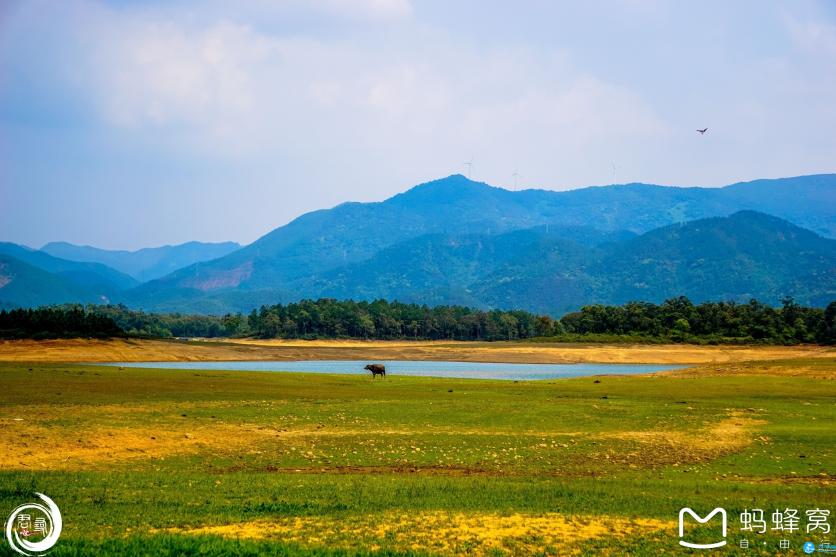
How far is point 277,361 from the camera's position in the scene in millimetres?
103375

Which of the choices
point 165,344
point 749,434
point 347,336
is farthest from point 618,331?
point 749,434

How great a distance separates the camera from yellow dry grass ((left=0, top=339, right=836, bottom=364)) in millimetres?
83875

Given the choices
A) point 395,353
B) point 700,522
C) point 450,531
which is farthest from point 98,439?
point 395,353

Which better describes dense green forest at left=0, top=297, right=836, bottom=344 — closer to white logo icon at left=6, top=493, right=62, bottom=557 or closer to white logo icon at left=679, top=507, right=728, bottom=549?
white logo icon at left=6, top=493, right=62, bottom=557

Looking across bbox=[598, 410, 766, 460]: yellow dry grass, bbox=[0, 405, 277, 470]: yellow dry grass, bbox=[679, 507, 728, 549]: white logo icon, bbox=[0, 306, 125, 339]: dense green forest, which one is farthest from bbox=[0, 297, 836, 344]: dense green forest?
bbox=[679, 507, 728, 549]: white logo icon

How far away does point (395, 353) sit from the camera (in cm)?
12406

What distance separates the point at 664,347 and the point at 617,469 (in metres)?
108

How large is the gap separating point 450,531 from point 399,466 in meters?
9.24

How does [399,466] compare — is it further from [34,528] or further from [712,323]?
[712,323]

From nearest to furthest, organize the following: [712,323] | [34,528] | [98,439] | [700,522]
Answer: [34,528] → [700,522] → [98,439] → [712,323]

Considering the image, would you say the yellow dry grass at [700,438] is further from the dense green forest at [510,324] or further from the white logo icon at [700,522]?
the dense green forest at [510,324]

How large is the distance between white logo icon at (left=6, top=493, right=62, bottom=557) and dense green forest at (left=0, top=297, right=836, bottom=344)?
79439 mm

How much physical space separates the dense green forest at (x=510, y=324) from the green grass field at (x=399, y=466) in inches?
2153

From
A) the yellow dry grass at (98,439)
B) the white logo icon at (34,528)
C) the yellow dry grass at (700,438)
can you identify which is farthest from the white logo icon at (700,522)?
the yellow dry grass at (98,439)
